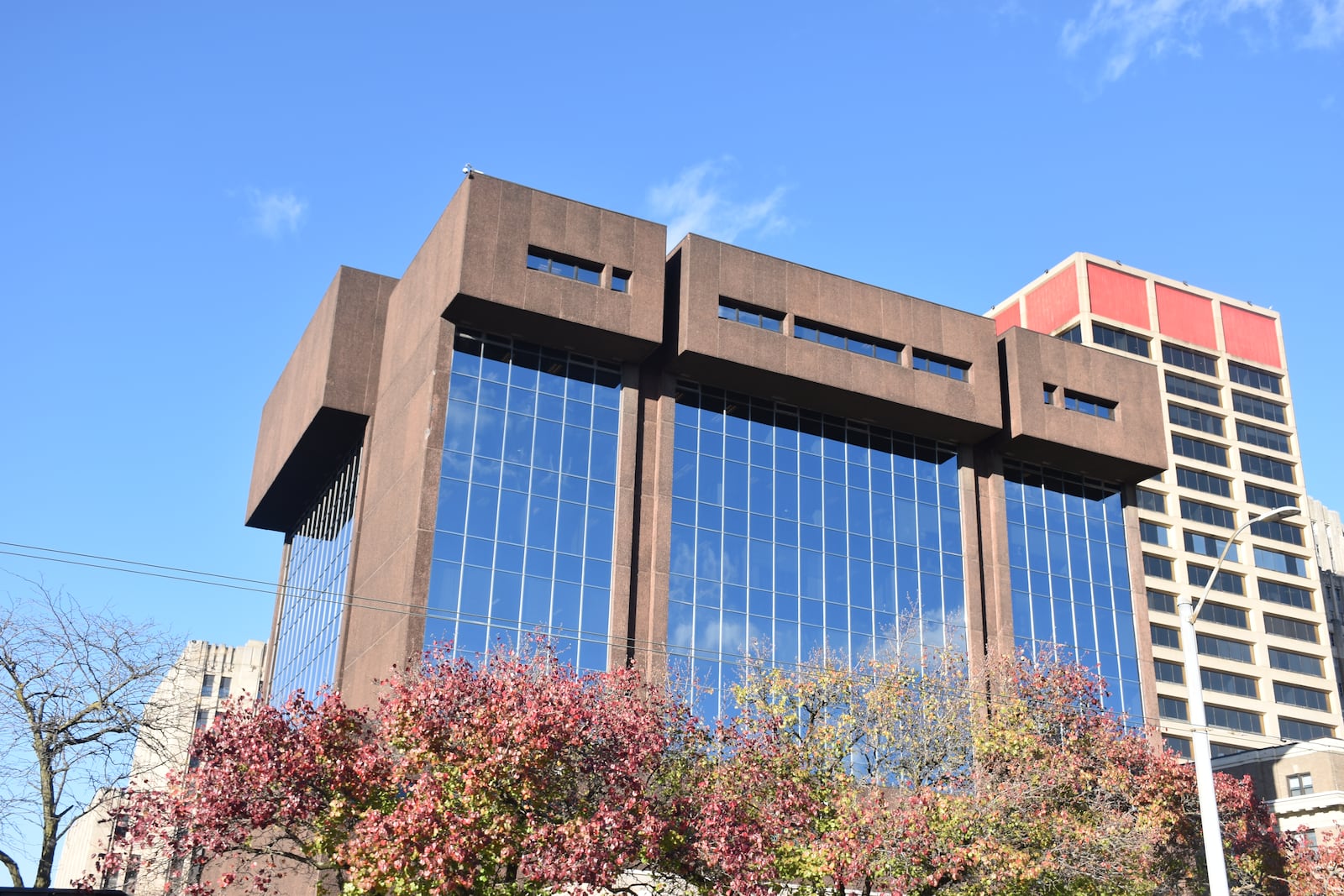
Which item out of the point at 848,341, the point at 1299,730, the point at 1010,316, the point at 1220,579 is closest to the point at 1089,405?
the point at 848,341

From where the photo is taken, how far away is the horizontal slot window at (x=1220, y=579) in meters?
→ 96.3

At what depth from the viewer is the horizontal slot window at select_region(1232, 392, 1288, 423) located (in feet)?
A: 344

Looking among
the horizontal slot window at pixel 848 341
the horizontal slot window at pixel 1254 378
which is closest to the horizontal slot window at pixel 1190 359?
the horizontal slot window at pixel 1254 378

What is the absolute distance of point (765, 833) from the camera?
95.8ft

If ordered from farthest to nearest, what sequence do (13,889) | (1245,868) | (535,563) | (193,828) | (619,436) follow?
(619,436)
(535,563)
(1245,868)
(193,828)
(13,889)

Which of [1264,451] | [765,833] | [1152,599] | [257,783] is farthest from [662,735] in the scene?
[1264,451]

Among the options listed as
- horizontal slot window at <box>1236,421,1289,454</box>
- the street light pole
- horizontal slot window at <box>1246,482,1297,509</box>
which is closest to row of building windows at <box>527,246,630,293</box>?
the street light pole

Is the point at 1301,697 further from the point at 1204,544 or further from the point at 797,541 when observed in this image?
the point at 797,541

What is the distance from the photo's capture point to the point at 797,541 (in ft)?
155

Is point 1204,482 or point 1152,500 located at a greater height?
point 1204,482

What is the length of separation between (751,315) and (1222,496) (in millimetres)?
65032

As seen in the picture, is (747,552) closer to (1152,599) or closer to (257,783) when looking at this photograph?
(257,783)

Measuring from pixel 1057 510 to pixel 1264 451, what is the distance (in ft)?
190

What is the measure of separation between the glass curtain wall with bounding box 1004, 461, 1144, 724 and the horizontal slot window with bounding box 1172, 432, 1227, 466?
48933 millimetres
